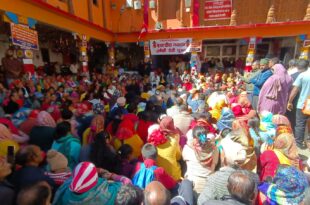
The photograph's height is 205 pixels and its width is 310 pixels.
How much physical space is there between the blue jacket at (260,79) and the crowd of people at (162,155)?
21 millimetres

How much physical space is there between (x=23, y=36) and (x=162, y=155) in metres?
4.85

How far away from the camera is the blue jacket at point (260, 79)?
4.46 meters

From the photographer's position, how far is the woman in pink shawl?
3.99 m

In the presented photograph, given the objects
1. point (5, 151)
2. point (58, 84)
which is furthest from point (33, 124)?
point (58, 84)

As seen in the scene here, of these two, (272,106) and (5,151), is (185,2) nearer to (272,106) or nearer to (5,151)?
(272,106)

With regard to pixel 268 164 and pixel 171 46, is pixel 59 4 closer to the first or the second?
pixel 171 46

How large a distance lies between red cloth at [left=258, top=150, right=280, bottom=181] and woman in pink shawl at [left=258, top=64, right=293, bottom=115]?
6.86 feet

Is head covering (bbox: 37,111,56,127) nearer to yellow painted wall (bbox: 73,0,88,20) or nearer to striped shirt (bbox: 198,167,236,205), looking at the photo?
striped shirt (bbox: 198,167,236,205)

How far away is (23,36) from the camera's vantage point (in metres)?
5.25

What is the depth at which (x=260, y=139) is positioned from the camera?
296 cm

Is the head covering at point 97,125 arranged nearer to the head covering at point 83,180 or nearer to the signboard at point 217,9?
the head covering at point 83,180

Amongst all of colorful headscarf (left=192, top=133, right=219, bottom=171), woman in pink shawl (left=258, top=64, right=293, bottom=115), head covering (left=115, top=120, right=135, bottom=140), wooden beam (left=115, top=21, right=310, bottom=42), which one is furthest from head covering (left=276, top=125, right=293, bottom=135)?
wooden beam (left=115, top=21, right=310, bottom=42)

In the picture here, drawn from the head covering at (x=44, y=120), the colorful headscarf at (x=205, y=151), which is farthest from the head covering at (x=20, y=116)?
the colorful headscarf at (x=205, y=151)

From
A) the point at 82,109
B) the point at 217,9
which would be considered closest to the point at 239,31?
the point at 217,9
